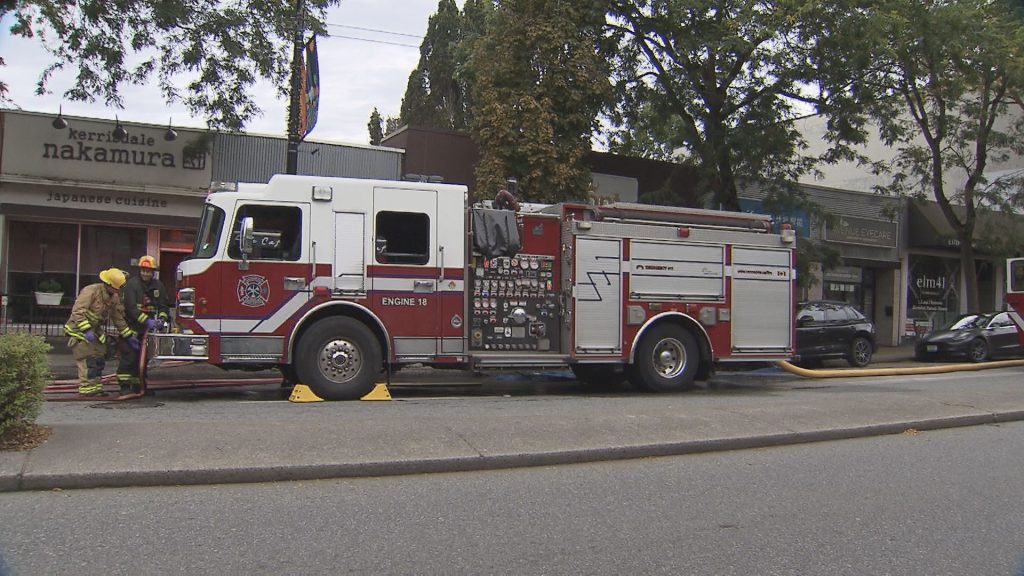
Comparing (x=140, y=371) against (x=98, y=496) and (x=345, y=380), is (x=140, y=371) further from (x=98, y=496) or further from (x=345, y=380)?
(x=98, y=496)

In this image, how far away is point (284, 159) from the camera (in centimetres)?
1788

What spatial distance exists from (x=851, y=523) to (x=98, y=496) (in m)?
5.27

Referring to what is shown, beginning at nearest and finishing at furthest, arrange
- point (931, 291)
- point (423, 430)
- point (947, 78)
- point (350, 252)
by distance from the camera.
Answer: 1. point (423, 430)
2. point (350, 252)
3. point (947, 78)
4. point (931, 291)

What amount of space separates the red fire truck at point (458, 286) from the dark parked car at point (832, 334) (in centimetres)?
579

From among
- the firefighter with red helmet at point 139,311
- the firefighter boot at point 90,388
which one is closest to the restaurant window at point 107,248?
the firefighter with red helmet at point 139,311

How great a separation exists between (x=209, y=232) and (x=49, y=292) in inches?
348

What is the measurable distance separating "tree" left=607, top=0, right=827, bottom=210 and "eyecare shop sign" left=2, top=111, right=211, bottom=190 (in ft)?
32.7

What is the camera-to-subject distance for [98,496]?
567 centimetres

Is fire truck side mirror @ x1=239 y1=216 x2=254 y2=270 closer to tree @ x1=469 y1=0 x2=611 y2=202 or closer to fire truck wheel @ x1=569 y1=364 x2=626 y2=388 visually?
fire truck wheel @ x1=569 y1=364 x2=626 y2=388

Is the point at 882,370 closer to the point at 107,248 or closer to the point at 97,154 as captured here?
the point at 107,248

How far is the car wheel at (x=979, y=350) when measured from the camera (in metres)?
19.6

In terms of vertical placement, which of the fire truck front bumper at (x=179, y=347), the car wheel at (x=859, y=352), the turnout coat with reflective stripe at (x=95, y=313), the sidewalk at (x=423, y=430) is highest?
the turnout coat with reflective stripe at (x=95, y=313)

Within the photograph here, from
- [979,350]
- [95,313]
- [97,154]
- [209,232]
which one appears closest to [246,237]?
[209,232]

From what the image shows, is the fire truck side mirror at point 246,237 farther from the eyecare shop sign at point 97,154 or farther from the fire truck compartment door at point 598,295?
the eyecare shop sign at point 97,154
